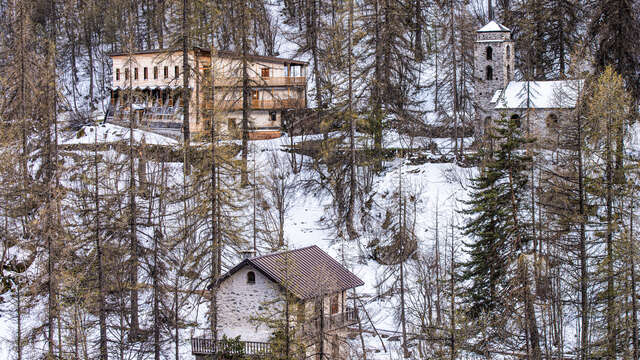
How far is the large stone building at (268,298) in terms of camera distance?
96.1 feet

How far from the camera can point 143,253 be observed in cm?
3216

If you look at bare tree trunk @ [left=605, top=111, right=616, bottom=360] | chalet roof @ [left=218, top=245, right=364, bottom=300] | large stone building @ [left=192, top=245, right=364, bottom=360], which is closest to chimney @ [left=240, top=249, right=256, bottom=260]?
chalet roof @ [left=218, top=245, right=364, bottom=300]

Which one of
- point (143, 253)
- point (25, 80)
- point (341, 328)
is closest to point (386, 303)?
point (341, 328)

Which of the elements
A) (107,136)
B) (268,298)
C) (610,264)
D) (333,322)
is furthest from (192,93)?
(610,264)

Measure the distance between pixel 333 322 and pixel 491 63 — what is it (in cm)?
2794

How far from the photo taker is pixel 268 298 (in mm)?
30562

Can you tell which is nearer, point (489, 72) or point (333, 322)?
point (333, 322)

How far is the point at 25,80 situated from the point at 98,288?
19.9 meters

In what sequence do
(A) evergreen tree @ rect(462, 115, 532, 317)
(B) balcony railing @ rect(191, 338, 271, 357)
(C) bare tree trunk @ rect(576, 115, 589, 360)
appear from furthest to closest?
1. (A) evergreen tree @ rect(462, 115, 532, 317)
2. (B) balcony railing @ rect(191, 338, 271, 357)
3. (C) bare tree trunk @ rect(576, 115, 589, 360)

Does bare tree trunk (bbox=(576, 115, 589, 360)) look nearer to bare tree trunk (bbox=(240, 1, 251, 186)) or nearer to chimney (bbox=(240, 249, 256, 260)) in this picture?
chimney (bbox=(240, 249, 256, 260))

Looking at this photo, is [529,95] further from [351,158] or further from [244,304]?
[244,304]

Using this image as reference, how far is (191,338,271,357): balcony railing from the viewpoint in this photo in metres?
28.9

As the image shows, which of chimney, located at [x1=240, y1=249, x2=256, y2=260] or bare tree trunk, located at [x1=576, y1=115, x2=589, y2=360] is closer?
bare tree trunk, located at [x1=576, y1=115, x2=589, y2=360]

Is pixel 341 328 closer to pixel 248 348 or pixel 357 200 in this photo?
pixel 248 348
